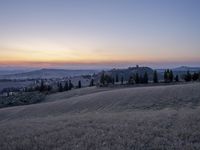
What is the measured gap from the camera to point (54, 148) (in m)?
11.6

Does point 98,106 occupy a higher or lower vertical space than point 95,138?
lower

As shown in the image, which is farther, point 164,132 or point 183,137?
point 164,132

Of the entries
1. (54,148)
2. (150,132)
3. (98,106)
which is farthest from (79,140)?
(98,106)

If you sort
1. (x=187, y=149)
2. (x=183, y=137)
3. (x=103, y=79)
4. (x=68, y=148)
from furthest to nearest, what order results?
(x=103, y=79) → (x=183, y=137) → (x=68, y=148) → (x=187, y=149)

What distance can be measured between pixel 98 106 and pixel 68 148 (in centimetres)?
3277

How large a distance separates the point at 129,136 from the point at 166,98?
30.3 metres

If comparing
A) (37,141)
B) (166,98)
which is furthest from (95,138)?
(166,98)

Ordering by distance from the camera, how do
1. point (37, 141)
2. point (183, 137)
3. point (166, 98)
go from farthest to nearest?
point (166, 98), point (37, 141), point (183, 137)

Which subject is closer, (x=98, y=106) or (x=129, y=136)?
(x=129, y=136)

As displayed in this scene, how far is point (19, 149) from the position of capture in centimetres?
1198

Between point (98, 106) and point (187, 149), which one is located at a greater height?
point (187, 149)

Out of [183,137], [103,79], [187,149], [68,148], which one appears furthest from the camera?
[103,79]

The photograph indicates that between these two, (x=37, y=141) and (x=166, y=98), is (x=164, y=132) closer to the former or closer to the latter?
(x=37, y=141)

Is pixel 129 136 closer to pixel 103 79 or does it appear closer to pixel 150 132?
pixel 150 132
